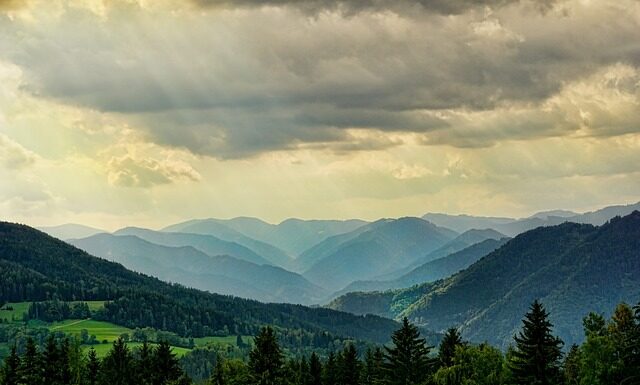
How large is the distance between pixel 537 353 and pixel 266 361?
32.9 meters

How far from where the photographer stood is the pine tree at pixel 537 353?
74875 mm

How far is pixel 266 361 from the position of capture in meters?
94.2

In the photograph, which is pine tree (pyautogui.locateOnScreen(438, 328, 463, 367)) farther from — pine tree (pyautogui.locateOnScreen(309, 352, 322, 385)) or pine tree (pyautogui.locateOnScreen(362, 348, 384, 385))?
pine tree (pyautogui.locateOnScreen(362, 348, 384, 385))

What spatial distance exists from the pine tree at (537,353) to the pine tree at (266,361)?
30.1 meters

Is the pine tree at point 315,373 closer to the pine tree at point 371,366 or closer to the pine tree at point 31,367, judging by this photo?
the pine tree at point 371,366

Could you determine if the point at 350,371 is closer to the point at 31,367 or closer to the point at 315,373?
the point at 315,373

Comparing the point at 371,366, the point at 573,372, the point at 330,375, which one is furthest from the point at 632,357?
the point at 371,366

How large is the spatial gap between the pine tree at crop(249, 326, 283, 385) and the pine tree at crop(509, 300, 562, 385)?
98.8 ft

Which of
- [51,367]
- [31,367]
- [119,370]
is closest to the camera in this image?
[51,367]

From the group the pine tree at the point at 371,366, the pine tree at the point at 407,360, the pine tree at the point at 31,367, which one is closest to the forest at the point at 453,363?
the pine tree at the point at 407,360

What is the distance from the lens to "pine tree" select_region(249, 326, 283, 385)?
9381 cm

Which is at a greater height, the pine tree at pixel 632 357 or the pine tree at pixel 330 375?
the pine tree at pixel 632 357

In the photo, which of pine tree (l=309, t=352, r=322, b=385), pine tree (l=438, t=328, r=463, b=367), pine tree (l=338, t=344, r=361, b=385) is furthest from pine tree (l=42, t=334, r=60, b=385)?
pine tree (l=438, t=328, r=463, b=367)

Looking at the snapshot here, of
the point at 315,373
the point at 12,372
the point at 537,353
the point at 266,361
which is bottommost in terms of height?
the point at 315,373
